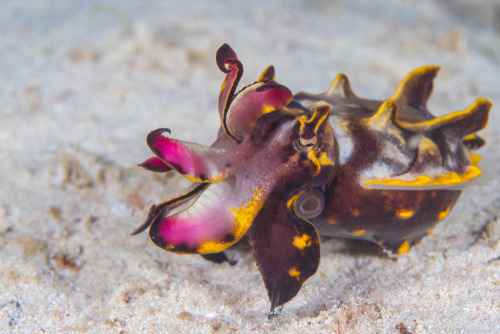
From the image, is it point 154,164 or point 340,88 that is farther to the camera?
point 340,88

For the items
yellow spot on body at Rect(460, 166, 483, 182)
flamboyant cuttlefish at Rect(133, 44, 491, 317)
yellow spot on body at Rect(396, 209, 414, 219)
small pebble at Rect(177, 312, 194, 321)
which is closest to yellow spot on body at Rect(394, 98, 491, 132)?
flamboyant cuttlefish at Rect(133, 44, 491, 317)

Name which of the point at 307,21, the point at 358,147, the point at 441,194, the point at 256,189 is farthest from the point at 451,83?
the point at 256,189

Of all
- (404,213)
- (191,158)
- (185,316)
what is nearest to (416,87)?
(404,213)

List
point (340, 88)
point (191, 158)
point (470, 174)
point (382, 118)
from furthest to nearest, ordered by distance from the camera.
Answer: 1. point (340, 88)
2. point (470, 174)
3. point (382, 118)
4. point (191, 158)

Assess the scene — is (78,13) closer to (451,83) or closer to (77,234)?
(77,234)

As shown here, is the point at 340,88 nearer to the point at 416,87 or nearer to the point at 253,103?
the point at 416,87

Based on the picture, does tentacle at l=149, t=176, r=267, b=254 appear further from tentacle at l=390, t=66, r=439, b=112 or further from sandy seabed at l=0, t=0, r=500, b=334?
tentacle at l=390, t=66, r=439, b=112
